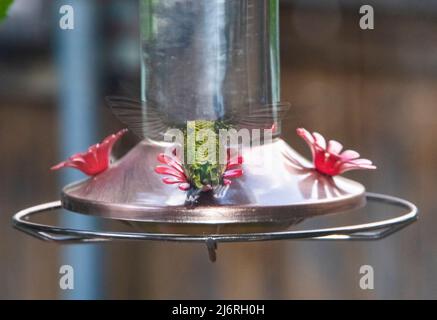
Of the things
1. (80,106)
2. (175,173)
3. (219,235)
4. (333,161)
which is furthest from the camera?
(80,106)

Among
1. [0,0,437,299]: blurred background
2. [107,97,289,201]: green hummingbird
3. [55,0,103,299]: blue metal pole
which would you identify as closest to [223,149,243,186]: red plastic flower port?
[107,97,289,201]: green hummingbird

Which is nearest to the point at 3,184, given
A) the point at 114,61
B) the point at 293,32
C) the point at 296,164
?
the point at 114,61

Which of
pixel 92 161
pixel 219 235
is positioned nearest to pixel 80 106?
pixel 92 161

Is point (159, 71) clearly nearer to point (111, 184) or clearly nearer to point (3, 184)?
point (111, 184)

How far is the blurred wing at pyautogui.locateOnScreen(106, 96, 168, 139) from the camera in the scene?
1684mm

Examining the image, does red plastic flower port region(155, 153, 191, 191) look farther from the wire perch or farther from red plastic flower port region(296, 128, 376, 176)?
red plastic flower port region(296, 128, 376, 176)

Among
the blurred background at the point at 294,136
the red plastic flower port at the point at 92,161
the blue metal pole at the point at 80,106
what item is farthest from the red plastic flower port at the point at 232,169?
the blurred background at the point at 294,136

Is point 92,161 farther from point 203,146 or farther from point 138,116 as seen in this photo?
point 203,146

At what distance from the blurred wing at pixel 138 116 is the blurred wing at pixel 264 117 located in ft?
0.54

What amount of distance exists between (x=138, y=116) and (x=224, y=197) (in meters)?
0.25

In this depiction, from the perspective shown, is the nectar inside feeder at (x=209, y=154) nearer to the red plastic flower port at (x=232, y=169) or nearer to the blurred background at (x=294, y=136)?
the red plastic flower port at (x=232, y=169)

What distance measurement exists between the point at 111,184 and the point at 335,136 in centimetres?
222

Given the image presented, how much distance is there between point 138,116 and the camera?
171 centimetres

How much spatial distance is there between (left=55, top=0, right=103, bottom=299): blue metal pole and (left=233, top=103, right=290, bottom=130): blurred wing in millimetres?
1040
